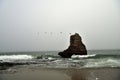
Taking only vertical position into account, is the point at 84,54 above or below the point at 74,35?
below

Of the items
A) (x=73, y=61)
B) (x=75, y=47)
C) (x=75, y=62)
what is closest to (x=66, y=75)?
(x=75, y=62)

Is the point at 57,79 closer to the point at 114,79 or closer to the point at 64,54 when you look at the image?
the point at 114,79

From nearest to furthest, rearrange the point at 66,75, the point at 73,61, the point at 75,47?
the point at 66,75 < the point at 73,61 < the point at 75,47

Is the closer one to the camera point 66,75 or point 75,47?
point 66,75

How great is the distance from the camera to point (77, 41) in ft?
120

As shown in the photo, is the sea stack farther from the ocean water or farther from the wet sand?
the wet sand

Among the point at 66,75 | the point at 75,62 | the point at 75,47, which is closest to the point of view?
the point at 66,75

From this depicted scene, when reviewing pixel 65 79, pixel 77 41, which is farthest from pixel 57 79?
pixel 77 41

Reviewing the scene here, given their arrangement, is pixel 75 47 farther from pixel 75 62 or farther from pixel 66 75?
pixel 66 75

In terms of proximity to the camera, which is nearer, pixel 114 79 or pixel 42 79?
pixel 114 79

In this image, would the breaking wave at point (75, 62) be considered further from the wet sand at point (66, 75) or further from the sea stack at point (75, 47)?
the sea stack at point (75, 47)

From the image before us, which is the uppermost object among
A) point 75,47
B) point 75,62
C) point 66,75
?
point 75,47

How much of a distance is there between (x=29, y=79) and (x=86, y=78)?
8.35 feet

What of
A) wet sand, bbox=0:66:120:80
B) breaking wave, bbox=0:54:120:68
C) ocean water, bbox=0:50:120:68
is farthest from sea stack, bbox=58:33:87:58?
wet sand, bbox=0:66:120:80
